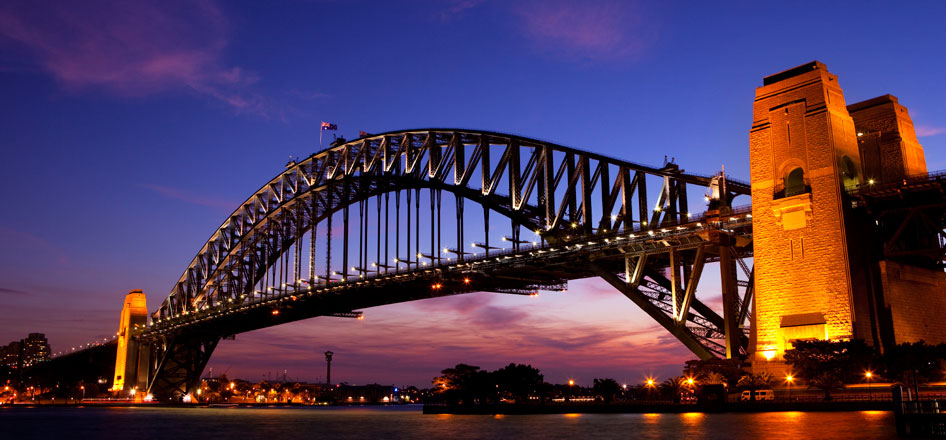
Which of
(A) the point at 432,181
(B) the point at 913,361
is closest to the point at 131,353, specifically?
(A) the point at 432,181

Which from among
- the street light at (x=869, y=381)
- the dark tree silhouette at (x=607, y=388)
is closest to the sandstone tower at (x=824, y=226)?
the street light at (x=869, y=381)

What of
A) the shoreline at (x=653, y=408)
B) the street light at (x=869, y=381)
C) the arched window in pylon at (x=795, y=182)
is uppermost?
the arched window in pylon at (x=795, y=182)

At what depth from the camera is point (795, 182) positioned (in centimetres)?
4900

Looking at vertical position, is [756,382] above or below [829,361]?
below

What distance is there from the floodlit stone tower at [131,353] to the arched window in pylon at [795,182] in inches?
4211

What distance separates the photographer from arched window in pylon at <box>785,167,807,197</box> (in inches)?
1909

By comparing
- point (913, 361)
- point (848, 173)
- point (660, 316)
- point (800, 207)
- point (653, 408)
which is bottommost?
point (653, 408)

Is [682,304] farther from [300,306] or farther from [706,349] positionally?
[300,306]

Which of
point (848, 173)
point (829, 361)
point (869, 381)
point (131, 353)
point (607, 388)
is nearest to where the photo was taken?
point (829, 361)

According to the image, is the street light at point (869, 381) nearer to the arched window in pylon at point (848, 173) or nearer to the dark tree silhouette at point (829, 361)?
the dark tree silhouette at point (829, 361)

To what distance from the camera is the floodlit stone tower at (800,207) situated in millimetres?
45781

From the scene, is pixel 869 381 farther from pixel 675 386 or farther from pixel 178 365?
pixel 178 365

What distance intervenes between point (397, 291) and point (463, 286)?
10070 millimetres

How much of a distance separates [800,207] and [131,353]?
357 ft
